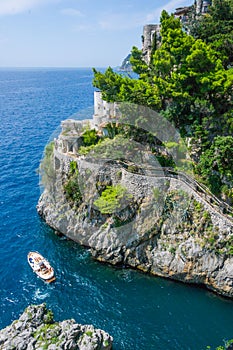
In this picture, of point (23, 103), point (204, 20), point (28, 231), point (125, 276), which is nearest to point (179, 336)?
point (125, 276)

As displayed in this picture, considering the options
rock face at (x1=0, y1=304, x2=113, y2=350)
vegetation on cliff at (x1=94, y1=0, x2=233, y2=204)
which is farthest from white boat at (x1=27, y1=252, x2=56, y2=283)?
vegetation on cliff at (x1=94, y1=0, x2=233, y2=204)

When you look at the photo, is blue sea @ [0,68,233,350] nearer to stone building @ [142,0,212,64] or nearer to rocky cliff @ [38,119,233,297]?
rocky cliff @ [38,119,233,297]

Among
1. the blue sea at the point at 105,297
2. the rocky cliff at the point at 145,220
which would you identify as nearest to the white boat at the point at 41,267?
the blue sea at the point at 105,297

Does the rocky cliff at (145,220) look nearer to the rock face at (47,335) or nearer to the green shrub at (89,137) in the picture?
the green shrub at (89,137)

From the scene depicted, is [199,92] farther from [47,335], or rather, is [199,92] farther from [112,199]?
[47,335]

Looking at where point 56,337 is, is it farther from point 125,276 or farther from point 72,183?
point 72,183
